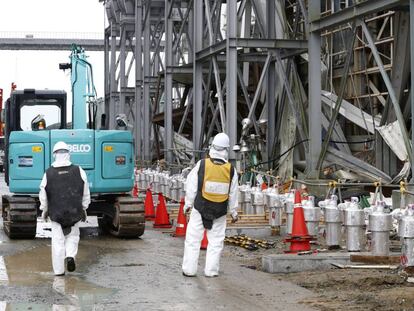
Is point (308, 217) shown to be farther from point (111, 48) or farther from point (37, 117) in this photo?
point (111, 48)

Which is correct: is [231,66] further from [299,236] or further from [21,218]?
[299,236]

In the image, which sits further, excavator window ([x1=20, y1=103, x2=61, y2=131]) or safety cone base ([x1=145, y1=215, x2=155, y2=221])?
safety cone base ([x1=145, y1=215, x2=155, y2=221])

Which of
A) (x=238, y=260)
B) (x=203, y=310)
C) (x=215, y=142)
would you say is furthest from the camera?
(x=238, y=260)

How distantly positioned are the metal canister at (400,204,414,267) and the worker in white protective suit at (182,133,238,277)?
217 centimetres

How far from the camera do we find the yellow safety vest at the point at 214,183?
1057 centimetres

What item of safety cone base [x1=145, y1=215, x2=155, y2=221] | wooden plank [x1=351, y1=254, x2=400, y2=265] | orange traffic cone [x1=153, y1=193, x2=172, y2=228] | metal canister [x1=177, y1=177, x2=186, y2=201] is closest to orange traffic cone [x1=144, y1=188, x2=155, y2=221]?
safety cone base [x1=145, y1=215, x2=155, y2=221]

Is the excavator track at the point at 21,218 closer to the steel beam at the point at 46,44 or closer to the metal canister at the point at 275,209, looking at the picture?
the metal canister at the point at 275,209

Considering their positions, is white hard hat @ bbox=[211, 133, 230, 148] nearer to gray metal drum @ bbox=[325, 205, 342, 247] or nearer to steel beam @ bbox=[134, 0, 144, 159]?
gray metal drum @ bbox=[325, 205, 342, 247]

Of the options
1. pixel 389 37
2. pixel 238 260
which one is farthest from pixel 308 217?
pixel 389 37

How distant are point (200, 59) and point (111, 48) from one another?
68.6 ft

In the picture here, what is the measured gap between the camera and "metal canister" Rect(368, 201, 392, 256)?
1078cm

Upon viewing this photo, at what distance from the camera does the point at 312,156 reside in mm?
17609

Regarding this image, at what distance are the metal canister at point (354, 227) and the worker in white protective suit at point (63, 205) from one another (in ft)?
11.7

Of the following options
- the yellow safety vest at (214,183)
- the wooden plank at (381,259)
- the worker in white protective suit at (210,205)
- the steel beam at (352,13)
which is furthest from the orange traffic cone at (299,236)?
the steel beam at (352,13)
